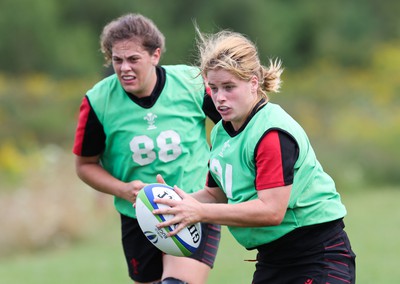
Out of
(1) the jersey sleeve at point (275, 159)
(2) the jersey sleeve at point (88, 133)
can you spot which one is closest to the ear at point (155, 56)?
(2) the jersey sleeve at point (88, 133)

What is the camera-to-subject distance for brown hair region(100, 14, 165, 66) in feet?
18.4

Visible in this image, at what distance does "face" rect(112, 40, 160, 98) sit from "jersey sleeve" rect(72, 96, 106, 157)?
0.91 feet

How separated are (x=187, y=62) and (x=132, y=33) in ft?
1.99

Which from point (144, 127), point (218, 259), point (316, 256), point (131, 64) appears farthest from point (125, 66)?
point (218, 259)

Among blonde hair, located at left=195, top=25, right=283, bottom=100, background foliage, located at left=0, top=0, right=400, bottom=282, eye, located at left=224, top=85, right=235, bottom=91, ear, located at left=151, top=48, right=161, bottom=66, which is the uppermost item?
background foliage, located at left=0, top=0, right=400, bottom=282

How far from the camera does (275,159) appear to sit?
4.35 m

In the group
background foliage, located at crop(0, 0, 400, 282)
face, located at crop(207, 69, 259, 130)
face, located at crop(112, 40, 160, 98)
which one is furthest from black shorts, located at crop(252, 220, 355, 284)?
face, located at crop(112, 40, 160, 98)

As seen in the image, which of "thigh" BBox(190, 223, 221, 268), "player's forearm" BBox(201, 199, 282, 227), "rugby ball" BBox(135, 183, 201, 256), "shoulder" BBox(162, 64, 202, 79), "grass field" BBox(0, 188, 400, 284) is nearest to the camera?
"player's forearm" BBox(201, 199, 282, 227)

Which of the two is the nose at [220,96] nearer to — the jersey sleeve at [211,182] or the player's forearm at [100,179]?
the jersey sleeve at [211,182]

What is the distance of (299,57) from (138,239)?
128 feet

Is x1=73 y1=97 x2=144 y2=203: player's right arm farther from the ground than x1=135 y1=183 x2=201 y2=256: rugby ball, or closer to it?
farther from the ground

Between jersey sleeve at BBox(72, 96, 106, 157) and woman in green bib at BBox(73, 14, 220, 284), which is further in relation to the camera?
jersey sleeve at BBox(72, 96, 106, 157)

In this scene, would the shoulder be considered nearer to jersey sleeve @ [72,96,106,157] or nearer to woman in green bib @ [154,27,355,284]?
jersey sleeve @ [72,96,106,157]

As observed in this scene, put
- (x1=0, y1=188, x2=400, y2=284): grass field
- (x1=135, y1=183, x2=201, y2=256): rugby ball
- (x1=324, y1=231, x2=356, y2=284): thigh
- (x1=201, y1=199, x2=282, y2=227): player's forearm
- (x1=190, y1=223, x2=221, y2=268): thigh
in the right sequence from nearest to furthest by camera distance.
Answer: (x1=201, y1=199, x2=282, y2=227): player's forearm → (x1=324, y1=231, x2=356, y2=284): thigh → (x1=135, y1=183, x2=201, y2=256): rugby ball → (x1=190, y1=223, x2=221, y2=268): thigh → (x1=0, y1=188, x2=400, y2=284): grass field
